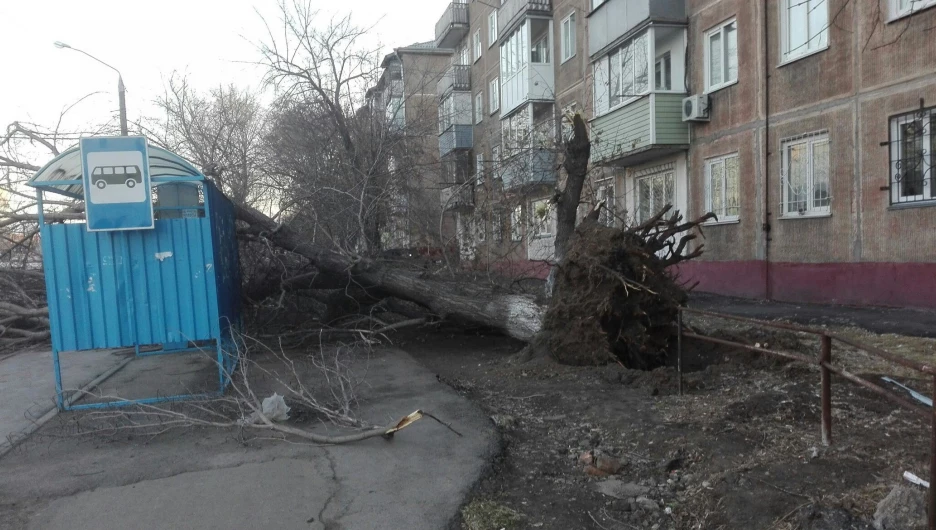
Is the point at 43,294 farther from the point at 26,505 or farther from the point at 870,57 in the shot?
the point at 870,57

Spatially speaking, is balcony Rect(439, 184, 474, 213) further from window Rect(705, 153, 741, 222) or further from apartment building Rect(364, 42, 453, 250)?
window Rect(705, 153, 741, 222)

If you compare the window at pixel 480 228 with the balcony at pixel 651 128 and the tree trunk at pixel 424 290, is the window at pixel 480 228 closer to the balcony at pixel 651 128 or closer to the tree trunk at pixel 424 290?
the tree trunk at pixel 424 290

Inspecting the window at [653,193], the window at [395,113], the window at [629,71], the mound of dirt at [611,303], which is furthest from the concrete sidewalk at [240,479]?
the window at [629,71]

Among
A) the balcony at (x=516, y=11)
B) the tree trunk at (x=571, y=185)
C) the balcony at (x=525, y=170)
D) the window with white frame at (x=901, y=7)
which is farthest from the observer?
the balcony at (x=516, y=11)

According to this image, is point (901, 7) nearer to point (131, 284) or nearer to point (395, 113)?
point (395, 113)

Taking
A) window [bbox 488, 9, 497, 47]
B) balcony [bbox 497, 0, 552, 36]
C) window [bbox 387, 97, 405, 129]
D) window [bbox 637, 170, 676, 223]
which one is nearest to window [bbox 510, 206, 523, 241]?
window [bbox 387, 97, 405, 129]

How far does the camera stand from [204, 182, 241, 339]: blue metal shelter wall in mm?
7027

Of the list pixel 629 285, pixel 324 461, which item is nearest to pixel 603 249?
pixel 629 285

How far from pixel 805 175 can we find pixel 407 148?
8.16 metres

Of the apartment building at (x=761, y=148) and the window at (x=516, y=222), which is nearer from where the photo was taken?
the apartment building at (x=761, y=148)

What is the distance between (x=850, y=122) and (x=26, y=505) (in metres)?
12.6

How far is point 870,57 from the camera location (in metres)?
10.9

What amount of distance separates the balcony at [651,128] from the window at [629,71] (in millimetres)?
379

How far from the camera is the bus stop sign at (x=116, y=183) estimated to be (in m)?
6.23
